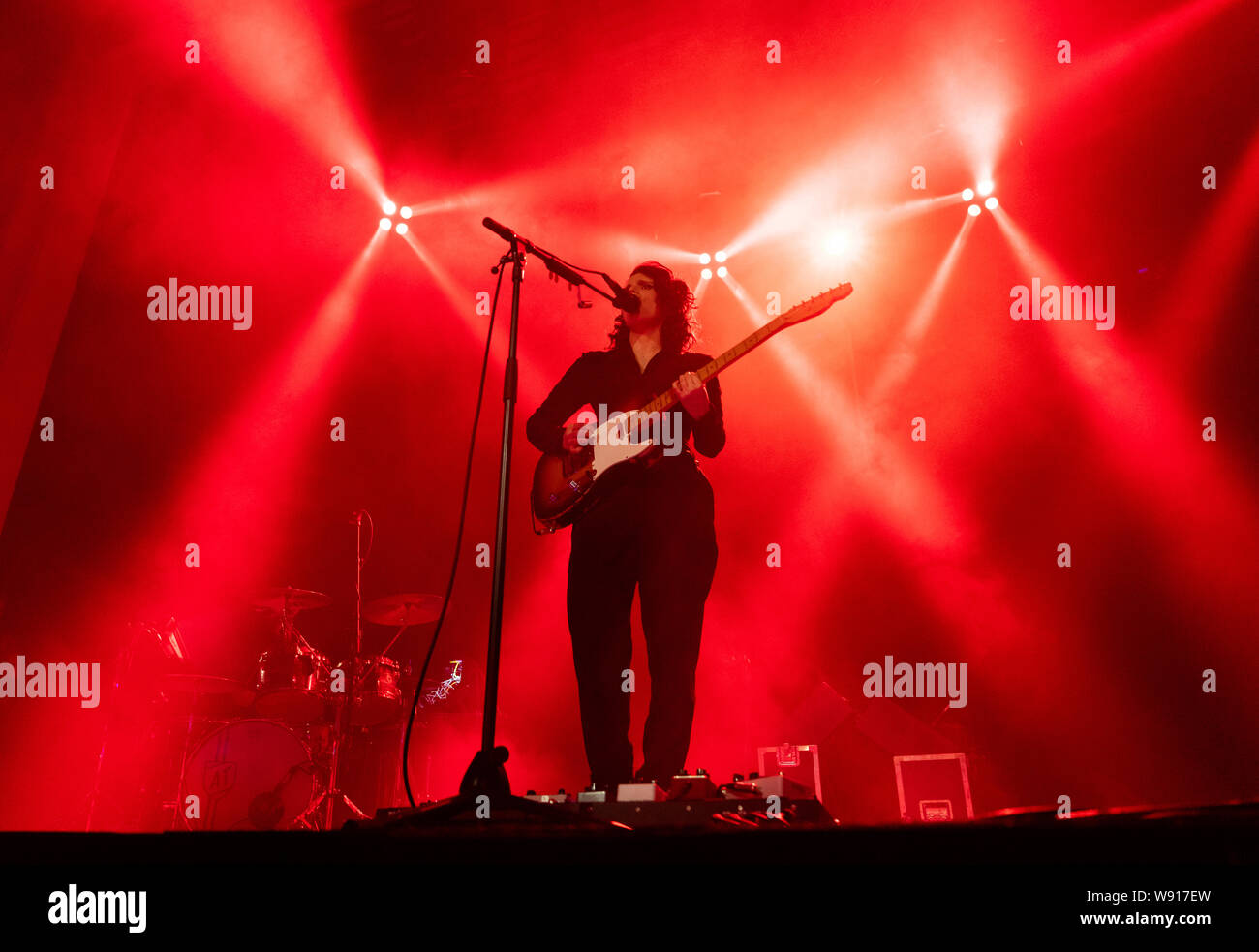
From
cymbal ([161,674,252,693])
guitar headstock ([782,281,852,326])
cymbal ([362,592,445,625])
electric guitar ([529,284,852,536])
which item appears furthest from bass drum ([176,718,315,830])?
guitar headstock ([782,281,852,326])

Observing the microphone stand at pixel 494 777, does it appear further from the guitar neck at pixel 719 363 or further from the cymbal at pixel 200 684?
the cymbal at pixel 200 684

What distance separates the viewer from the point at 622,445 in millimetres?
2754

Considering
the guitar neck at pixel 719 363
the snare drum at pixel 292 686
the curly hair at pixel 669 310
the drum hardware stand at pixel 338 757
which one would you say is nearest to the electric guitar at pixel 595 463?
the guitar neck at pixel 719 363

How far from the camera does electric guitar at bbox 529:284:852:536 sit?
2730mm

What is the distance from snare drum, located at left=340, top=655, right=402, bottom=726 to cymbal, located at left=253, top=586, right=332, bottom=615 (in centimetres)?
45

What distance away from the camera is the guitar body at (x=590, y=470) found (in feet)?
8.93

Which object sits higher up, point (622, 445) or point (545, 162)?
point (545, 162)

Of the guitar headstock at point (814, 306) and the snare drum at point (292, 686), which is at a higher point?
the guitar headstock at point (814, 306)

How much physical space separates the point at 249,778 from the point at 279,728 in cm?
30

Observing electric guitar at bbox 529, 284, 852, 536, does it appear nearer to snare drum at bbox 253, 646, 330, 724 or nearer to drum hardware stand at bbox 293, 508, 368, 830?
drum hardware stand at bbox 293, 508, 368, 830
